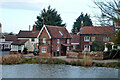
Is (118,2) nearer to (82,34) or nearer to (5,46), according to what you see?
(82,34)

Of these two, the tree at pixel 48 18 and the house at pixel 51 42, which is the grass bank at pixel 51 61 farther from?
the tree at pixel 48 18

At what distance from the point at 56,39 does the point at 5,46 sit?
23.4 m

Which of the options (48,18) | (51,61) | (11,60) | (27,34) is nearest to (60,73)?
(51,61)

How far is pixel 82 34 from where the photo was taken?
4800 cm

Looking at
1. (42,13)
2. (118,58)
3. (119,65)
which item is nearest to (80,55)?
(118,58)

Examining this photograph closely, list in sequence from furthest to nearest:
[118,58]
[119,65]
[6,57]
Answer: [118,58] < [6,57] < [119,65]

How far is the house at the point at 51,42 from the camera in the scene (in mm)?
40188

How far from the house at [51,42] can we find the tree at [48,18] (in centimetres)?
2037

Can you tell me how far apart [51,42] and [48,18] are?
2471cm

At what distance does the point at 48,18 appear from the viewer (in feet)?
209

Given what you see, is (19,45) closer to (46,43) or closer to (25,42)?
(25,42)

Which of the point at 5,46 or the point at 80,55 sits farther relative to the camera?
the point at 5,46

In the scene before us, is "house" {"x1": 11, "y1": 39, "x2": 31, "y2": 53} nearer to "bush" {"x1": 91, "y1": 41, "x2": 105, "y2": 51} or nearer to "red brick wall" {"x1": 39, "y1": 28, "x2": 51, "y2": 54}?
"red brick wall" {"x1": 39, "y1": 28, "x2": 51, "y2": 54}

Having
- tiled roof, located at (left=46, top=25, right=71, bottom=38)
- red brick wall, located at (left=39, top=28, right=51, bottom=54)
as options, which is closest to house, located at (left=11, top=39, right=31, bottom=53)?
red brick wall, located at (left=39, top=28, right=51, bottom=54)
